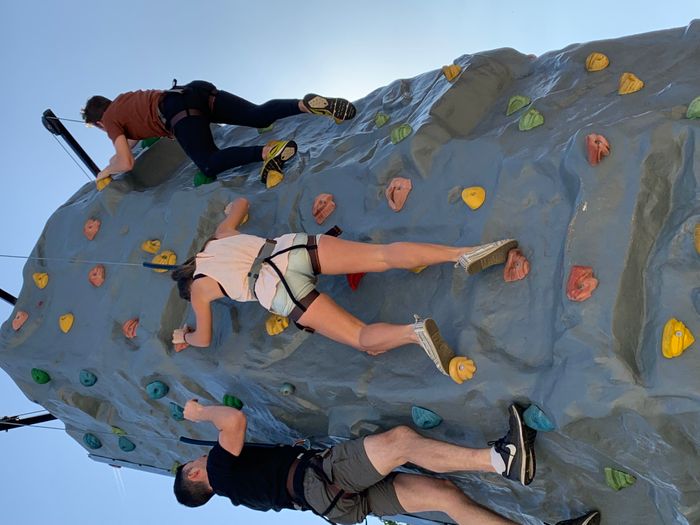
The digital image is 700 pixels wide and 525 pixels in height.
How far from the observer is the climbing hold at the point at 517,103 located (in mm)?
3408

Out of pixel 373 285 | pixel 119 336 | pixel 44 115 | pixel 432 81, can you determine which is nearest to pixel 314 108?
pixel 432 81

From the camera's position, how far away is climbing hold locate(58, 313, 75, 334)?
14.3 feet

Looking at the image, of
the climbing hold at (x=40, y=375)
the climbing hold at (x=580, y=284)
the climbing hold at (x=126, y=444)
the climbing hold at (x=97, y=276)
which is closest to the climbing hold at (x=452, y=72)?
the climbing hold at (x=580, y=284)

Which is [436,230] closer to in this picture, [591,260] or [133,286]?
[591,260]

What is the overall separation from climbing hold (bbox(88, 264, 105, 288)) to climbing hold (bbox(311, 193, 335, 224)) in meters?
1.55

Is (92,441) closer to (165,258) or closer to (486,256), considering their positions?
(165,258)

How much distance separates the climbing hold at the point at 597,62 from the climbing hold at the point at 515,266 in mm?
1056

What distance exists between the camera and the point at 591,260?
8.87 feet

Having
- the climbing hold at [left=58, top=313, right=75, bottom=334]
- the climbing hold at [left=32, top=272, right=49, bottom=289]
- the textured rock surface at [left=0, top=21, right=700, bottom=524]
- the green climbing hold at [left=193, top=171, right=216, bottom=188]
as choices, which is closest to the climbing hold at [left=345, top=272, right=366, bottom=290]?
the textured rock surface at [left=0, top=21, right=700, bottom=524]

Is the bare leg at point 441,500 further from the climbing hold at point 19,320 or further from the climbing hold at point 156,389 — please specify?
the climbing hold at point 19,320

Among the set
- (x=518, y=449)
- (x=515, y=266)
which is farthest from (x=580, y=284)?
(x=518, y=449)

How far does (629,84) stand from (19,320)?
12.8 feet

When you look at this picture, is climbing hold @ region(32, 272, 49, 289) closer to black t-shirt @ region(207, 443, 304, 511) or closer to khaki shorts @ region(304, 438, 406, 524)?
black t-shirt @ region(207, 443, 304, 511)

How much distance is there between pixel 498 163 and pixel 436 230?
0.42m
